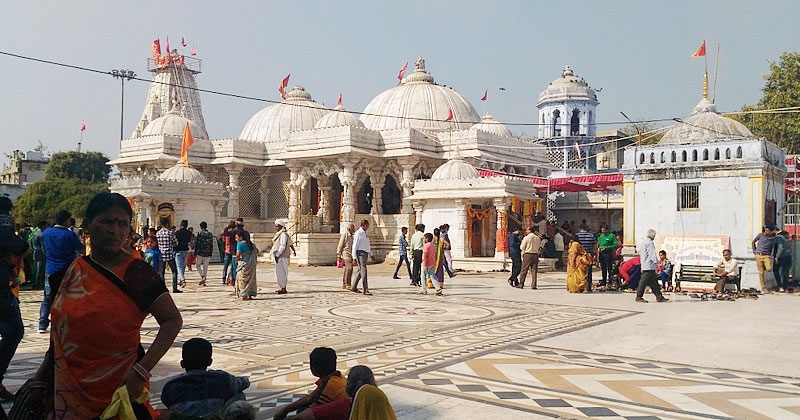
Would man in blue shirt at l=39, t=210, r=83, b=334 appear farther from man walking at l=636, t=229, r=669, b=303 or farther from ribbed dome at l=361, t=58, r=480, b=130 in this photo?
ribbed dome at l=361, t=58, r=480, b=130

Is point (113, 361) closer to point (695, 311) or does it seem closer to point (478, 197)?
point (695, 311)

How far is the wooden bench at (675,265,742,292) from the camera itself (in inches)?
553

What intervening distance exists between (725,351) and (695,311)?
3874 millimetres

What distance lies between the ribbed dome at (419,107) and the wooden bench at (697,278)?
1900cm

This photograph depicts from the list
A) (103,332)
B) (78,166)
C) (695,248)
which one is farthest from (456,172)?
(78,166)

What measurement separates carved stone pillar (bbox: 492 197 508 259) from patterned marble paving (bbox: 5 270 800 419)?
10.3 metres

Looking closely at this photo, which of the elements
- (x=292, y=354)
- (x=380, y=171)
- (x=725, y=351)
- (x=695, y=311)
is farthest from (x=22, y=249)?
(x=380, y=171)

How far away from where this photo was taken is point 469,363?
21.8ft

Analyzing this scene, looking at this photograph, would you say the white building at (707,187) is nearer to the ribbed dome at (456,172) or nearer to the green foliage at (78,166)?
the ribbed dome at (456,172)

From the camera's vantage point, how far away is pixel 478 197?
2212 centimetres

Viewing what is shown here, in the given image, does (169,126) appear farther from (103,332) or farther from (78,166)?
(103,332)

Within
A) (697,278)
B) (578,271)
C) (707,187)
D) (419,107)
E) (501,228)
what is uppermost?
(419,107)

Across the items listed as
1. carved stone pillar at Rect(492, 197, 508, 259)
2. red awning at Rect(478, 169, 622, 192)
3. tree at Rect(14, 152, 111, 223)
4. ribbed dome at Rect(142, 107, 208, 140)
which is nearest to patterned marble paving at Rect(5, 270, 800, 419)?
carved stone pillar at Rect(492, 197, 508, 259)

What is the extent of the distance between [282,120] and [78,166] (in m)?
22.6
